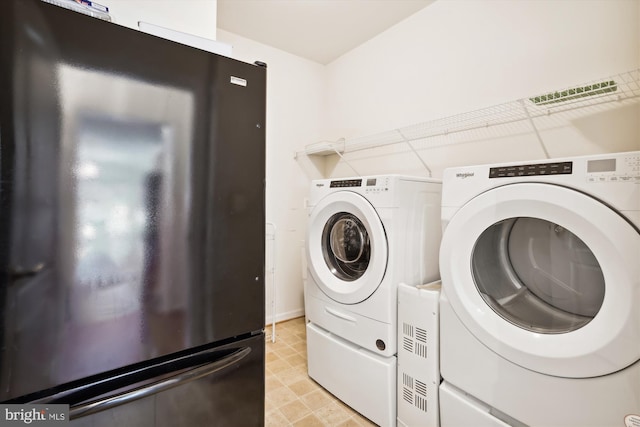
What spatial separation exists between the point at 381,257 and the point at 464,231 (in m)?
0.43

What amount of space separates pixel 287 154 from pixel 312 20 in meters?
1.16

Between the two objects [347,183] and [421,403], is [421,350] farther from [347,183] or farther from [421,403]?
[347,183]

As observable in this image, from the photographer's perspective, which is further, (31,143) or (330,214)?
(330,214)

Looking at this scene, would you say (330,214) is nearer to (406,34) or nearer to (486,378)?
(486,378)

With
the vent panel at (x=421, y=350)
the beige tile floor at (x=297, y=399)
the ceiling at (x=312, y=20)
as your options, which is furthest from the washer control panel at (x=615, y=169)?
the ceiling at (x=312, y=20)

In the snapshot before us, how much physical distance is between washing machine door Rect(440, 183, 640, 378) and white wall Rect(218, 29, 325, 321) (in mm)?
1838

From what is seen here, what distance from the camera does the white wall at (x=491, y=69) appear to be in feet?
4.69

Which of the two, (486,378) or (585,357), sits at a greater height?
(585,357)

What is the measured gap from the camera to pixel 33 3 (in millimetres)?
622

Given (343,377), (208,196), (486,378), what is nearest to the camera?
(208,196)

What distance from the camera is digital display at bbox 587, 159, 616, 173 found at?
35.0 inches

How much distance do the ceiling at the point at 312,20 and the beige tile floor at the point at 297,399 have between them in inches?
106

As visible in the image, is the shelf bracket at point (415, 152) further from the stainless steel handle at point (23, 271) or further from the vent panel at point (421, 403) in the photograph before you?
the stainless steel handle at point (23, 271)

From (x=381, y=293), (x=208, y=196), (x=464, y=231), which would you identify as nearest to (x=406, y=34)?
(x=464, y=231)
